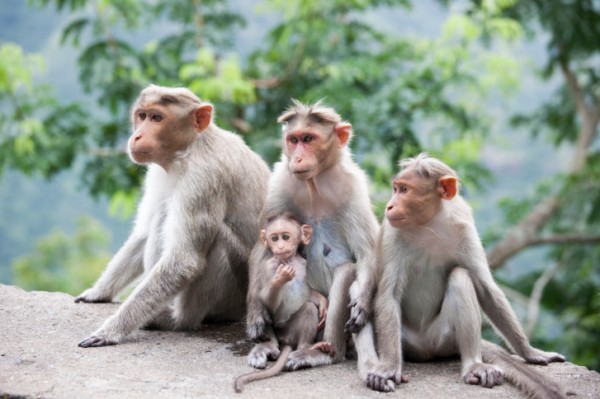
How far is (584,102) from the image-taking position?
12.7m

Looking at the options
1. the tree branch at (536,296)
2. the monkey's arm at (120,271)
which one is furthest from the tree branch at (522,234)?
the monkey's arm at (120,271)

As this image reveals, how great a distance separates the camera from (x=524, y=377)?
487cm

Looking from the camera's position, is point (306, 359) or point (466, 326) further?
point (306, 359)

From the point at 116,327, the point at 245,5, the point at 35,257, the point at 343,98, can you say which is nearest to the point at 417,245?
the point at 116,327

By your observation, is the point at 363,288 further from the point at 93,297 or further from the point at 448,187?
the point at 93,297

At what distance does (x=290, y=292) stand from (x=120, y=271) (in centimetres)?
186

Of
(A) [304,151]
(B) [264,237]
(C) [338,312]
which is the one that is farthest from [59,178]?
(C) [338,312]

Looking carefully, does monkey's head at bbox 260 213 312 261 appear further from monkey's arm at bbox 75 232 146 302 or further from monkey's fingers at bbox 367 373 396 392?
monkey's arm at bbox 75 232 146 302

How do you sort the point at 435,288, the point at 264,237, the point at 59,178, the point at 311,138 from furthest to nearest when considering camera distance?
the point at 59,178 → the point at 264,237 → the point at 311,138 → the point at 435,288

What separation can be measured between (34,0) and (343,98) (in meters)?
4.50

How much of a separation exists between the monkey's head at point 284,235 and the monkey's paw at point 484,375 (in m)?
1.41

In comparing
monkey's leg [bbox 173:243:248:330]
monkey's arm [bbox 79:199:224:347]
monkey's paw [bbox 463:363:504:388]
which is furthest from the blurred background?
monkey's paw [bbox 463:363:504:388]

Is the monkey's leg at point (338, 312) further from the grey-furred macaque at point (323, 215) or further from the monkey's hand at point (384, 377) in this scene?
the monkey's hand at point (384, 377)

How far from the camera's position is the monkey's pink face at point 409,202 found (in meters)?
5.03
